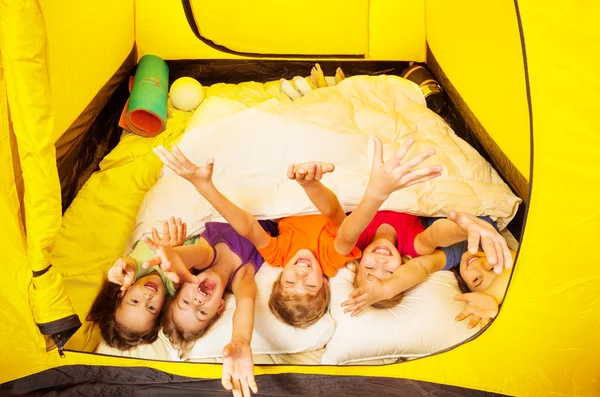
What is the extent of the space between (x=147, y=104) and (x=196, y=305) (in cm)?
73

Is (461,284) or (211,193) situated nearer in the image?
(211,193)

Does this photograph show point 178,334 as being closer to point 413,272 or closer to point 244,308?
point 244,308

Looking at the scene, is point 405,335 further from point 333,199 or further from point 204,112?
point 204,112

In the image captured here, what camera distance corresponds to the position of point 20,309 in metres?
0.98

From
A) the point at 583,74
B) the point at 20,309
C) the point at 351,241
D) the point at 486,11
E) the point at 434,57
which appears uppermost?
the point at 583,74

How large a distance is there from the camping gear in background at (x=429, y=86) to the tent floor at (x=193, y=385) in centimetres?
92

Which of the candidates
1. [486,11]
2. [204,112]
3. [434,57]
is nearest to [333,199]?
[204,112]

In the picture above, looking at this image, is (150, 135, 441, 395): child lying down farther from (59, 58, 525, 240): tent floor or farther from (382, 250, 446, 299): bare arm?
(59, 58, 525, 240): tent floor

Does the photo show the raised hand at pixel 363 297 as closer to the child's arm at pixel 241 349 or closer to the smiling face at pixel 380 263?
the smiling face at pixel 380 263

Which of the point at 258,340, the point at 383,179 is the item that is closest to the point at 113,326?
the point at 258,340

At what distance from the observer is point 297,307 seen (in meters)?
1.13

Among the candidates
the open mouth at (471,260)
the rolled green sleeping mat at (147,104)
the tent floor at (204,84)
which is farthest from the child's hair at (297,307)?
the rolled green sleeping mat at (147,104)

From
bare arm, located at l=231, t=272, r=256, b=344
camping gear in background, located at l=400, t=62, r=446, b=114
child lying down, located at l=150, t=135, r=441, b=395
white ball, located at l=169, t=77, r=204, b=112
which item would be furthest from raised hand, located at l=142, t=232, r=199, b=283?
camping gear in background, located at l=400, t=62, r=446, b=114

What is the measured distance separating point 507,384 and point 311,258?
464 millimetres
